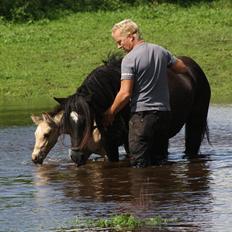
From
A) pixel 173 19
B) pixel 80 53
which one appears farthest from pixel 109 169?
pixel 173 19

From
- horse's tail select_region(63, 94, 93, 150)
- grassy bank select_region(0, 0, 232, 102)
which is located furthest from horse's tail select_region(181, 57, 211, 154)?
grassy bank select_region(0, 0, 232, 102)

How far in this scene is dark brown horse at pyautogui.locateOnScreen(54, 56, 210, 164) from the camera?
10.7 meters

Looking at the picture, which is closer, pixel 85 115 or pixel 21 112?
pixel 85 115

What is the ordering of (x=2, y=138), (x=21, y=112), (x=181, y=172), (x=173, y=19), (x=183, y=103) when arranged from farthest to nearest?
(x=173, y=19), (x=21, y=112), (x=2, y=138), (x=183, y=103), (x=181, y=172)

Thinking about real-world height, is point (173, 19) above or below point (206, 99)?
below

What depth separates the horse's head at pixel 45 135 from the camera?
1203 cm

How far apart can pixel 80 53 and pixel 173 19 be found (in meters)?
5.70

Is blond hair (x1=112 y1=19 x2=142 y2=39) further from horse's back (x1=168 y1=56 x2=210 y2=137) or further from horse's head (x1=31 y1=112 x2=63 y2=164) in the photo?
horse's head (x1=31 y1=112 x2=63 y2=164)

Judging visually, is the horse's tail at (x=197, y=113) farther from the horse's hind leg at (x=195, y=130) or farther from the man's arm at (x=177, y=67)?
the man's arm at (x=177, y=67)

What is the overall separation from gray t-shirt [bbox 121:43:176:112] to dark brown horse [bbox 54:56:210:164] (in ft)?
1.22

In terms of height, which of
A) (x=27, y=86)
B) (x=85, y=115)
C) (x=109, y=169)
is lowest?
(x=27, y=86)

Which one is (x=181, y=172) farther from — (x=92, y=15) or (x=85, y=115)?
(x=92, y=15)

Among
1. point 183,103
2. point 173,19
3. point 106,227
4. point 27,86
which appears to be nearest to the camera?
point 106,227

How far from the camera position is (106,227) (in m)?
7.46
